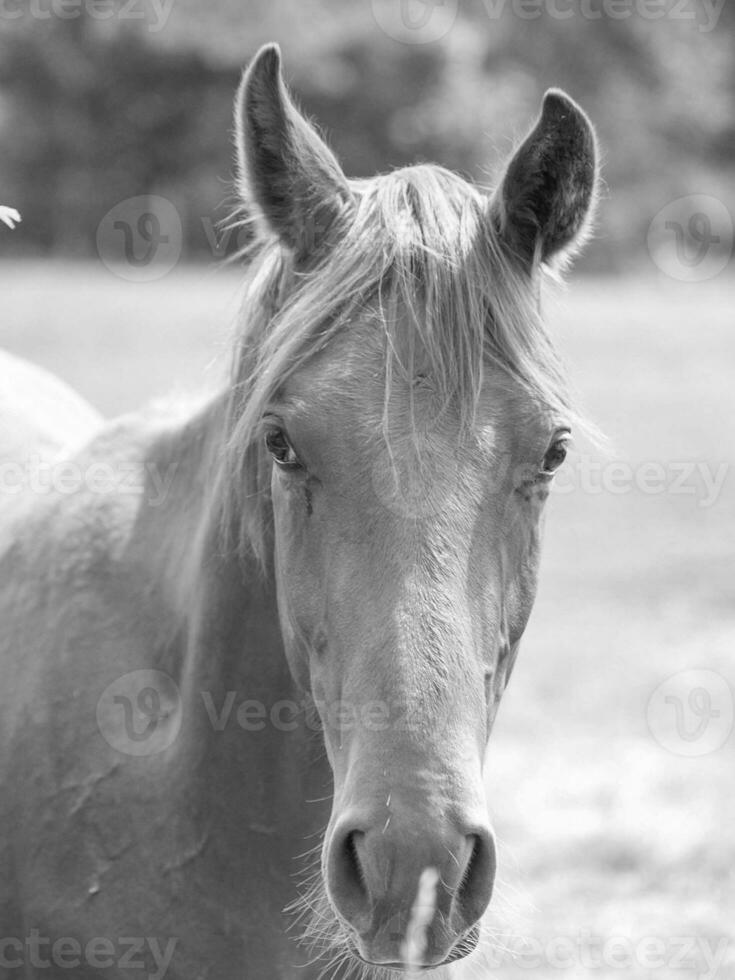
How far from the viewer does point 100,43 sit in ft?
94.1

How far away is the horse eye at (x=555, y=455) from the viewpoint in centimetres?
245

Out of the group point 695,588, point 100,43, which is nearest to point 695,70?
point 100,43

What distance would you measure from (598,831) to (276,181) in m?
3.97

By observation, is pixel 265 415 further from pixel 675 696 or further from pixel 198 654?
pixel 675 696

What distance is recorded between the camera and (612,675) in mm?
8039
